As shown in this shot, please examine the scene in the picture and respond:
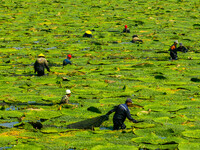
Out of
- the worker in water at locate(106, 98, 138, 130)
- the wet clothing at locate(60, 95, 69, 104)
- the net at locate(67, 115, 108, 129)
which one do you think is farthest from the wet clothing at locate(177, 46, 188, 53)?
the net at locate(67, 115, 108, 129)

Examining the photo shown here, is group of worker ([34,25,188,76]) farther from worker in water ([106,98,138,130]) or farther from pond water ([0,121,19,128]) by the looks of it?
worker in water ([106,98,138,130])

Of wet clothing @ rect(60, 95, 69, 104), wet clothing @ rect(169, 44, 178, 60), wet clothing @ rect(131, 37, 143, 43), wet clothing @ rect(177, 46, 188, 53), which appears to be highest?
wet clothing @ rect(131, 37, 143, 43)

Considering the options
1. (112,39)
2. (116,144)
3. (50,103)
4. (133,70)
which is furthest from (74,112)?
(112,39)

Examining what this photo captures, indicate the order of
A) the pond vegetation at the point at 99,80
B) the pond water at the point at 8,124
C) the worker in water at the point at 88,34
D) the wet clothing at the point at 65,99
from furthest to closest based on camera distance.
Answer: the worker in water at the point at 88,34
the wet clothing at the point at 65,99
the pond water at the point at 8,124
the pond vegetation at the point at 99,80

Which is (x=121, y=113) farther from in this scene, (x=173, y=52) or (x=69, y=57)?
(x=173, y=52)

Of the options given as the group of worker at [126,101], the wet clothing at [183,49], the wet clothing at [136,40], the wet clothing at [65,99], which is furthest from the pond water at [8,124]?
the wet clothing at [136,40]

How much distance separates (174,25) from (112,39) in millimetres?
8240

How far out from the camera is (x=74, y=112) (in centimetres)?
1393

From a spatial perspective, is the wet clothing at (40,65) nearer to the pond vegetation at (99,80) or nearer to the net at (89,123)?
the pond vegetation at (99,80)

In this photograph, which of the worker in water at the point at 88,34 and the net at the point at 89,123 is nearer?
the net at the point at 89,123

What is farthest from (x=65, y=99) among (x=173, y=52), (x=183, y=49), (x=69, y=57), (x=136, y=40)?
(x=136, y=40)

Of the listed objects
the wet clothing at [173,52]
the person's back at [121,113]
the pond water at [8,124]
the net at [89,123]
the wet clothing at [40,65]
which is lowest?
the pond water at [8,124]

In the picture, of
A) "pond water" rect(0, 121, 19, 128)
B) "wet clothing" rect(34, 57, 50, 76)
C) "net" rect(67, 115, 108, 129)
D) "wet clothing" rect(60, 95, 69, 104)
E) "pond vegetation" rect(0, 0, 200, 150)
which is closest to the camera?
"pond vegetation" rect(0, 0, 200, 150)

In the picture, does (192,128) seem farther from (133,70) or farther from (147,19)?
(147,19)
